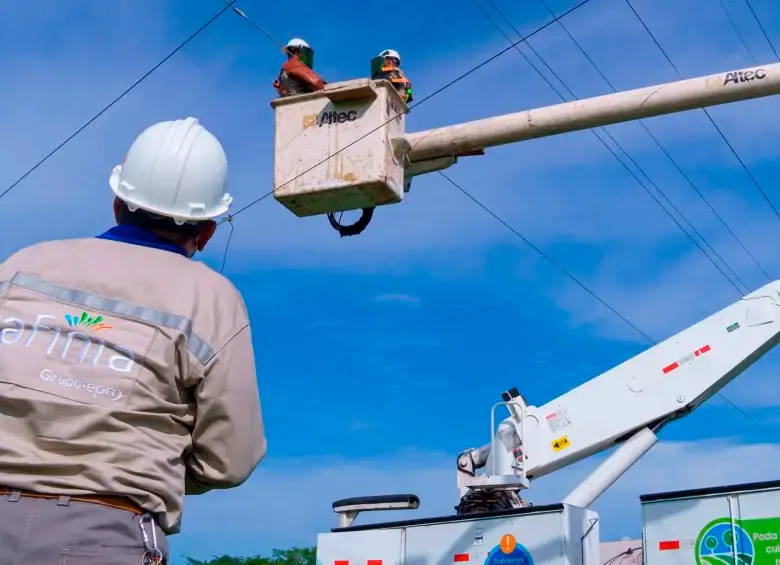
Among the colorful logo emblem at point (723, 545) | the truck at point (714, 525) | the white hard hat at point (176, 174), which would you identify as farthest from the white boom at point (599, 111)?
the white hard hat at point (176, 174)

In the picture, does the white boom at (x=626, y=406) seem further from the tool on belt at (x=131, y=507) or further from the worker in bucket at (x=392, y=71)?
the tool on belt at (x=131, y=507)

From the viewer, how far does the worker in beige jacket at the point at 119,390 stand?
2.26m

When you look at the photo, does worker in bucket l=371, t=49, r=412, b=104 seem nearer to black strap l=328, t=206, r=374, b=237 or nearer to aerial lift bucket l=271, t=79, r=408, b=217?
aerial lift bucket l=271, t=79, r=408, b=217

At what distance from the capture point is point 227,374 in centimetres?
251

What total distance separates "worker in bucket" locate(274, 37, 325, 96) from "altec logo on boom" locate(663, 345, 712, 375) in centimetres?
529

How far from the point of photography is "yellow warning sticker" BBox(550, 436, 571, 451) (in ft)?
36.2

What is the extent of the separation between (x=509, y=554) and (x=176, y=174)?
22.8 feet

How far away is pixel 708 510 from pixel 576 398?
335 centimetres

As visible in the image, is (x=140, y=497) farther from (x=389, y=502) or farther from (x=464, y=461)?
(x=464, y=461)

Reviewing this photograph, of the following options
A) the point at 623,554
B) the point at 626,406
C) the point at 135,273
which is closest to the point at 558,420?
the point at 626,406

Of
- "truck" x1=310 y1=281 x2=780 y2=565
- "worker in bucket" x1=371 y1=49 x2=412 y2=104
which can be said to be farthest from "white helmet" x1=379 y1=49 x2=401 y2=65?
"truck" x1=310 y1=281 x2=780 y2=565

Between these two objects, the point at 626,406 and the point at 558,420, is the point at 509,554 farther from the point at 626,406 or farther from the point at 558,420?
the point at 626,406

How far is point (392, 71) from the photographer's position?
26.3 feet

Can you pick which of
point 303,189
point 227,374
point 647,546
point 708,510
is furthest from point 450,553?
point 227,374
